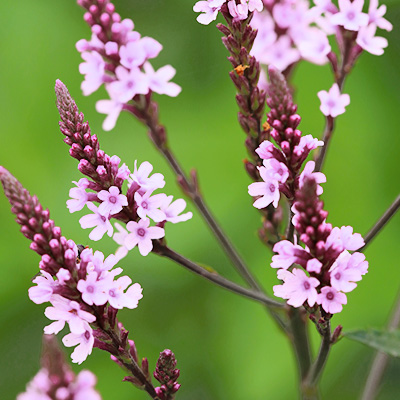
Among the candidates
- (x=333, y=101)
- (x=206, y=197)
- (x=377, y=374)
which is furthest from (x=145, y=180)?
(x=206, y=197)

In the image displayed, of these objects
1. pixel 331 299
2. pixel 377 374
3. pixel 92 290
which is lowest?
pixel 377 374

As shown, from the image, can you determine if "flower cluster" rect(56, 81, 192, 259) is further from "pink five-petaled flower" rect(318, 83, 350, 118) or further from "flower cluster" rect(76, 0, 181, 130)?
"pink five-petaled flower" rect(318, 83, 350, 118)

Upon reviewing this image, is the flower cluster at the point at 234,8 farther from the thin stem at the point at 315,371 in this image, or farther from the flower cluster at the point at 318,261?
the thin stem at the point at 315,371

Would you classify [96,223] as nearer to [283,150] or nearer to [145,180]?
[145,180]

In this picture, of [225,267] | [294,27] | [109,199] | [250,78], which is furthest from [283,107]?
[225,267]

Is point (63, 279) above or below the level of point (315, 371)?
above

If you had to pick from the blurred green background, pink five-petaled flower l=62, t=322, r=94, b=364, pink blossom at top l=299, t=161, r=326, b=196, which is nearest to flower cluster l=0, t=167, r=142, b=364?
pink five-petaled flower l=62, t=322, r=94, b=364

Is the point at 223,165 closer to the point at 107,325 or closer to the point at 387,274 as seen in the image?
the point at 387,274
